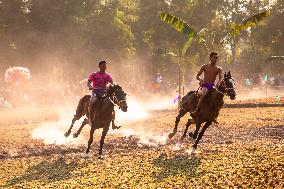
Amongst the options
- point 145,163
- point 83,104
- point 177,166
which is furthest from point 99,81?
point 177,166

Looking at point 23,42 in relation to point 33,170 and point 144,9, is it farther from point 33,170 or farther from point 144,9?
point 33,170

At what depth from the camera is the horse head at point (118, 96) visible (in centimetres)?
1491

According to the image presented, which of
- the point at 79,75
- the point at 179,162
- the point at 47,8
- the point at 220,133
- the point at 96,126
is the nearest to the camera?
the point at 179,162

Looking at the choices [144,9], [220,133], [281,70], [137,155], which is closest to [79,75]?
[144,9]

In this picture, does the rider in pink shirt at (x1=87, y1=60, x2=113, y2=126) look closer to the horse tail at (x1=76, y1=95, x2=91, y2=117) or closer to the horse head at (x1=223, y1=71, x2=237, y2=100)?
the horse tail at (x1=76, y1=95, x2=91, y2=117)

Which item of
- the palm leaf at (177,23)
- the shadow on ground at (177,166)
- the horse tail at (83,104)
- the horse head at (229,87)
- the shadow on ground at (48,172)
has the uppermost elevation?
the palm leaf at (177,23)

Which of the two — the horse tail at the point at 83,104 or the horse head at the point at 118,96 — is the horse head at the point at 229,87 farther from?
the horse tail at the point at 83,104

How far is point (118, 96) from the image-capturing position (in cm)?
1506

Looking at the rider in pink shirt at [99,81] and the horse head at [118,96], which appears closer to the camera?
the horse head at [118,96]

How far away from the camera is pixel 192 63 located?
85438mm

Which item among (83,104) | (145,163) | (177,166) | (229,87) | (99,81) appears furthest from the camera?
(83,104)

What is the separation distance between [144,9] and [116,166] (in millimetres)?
71935

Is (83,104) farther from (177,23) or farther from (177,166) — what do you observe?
(177,23)

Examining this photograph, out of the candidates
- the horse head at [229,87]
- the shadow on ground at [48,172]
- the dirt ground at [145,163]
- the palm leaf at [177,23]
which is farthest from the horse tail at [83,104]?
the palm leaf at [177,23]
